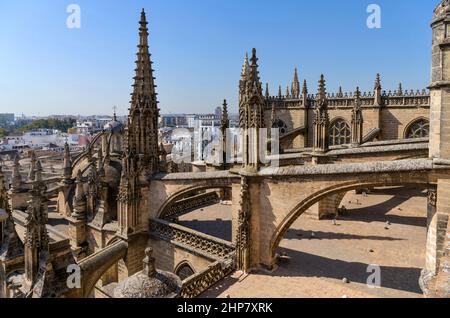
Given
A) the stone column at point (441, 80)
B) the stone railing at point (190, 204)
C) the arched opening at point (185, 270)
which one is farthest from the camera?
the stone railing at point (190, 204)

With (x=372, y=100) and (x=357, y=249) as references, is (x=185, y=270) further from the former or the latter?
(x=372, y=100)

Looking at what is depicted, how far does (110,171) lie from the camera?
75.6 ft

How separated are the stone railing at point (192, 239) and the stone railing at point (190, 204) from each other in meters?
2.64

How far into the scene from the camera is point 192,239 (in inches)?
578

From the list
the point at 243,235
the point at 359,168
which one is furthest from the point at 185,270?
the point at 359,168

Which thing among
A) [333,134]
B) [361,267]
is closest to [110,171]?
[361,267]

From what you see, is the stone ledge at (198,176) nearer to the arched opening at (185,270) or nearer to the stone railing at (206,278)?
the stone railing at (206,278)

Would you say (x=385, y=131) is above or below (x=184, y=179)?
above

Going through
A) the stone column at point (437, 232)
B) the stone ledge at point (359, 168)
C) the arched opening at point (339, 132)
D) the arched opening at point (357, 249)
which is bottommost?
the arched opening at point (357, 249)

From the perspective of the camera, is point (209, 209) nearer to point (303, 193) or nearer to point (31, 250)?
point (303, 193)

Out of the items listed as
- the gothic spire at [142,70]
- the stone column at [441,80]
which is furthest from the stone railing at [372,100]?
the stone column at [441,80]

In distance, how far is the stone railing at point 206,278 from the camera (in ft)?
35.4

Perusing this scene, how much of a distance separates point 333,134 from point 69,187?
2446 centimetres

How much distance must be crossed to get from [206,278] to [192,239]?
3188 mm
